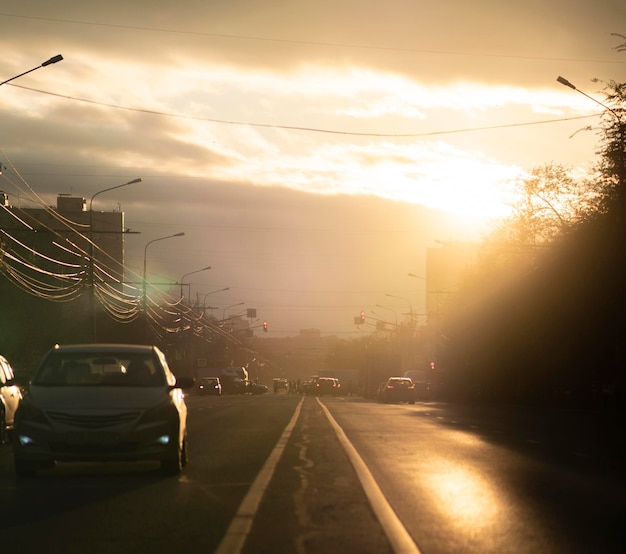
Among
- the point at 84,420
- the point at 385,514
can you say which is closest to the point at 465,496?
the point at 385,514

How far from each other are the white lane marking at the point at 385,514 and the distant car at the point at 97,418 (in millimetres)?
2433

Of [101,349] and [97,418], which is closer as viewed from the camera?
[97,418]

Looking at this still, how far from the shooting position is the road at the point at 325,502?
28.3ft

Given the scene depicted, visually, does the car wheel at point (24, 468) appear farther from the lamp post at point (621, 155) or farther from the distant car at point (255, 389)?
Answer: the distant car at point (255, 389)

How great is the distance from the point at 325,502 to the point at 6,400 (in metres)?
10.8

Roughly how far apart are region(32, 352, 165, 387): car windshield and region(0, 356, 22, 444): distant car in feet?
Answer: 18.7

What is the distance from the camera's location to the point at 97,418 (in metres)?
12.9

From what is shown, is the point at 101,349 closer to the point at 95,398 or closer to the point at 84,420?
the point at 95,398

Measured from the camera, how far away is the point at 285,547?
27.3 feet

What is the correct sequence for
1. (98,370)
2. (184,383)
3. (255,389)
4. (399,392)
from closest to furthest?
(98,370) < (184,383) < (399,392) < (255,389)

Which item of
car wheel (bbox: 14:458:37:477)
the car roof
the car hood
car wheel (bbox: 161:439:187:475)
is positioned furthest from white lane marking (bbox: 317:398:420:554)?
car wheel (bbox: 14:458:37:477)

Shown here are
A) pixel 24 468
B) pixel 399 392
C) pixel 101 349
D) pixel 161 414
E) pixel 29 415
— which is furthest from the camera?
pixel 399 392

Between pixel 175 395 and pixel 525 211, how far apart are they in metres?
58.3

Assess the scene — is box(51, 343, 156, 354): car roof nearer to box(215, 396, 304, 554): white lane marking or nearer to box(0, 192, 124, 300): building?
box(215, 396, 304, 554): white lane marking
